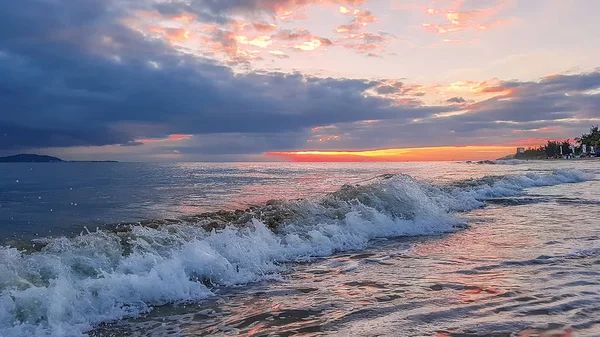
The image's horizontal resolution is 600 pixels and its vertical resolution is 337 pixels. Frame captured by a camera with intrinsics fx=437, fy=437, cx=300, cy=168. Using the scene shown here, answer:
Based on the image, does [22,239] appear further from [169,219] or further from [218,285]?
[218,285]

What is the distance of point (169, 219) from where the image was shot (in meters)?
14.6

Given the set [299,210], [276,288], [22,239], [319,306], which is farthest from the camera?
[299,210]

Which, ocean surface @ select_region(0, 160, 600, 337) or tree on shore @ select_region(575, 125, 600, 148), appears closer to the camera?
ocean surface @ select_region(0, 160, 600, 337)

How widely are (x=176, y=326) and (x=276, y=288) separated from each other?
7.13 ft

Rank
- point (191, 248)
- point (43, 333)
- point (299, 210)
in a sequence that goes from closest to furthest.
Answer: point (43, 333) → point (191, 248) → point (299, 210)

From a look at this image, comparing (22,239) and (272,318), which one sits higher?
(22,239)

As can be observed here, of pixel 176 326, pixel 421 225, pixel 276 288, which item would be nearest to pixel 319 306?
pixel 276 288

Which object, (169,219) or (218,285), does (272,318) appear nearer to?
(218,285)

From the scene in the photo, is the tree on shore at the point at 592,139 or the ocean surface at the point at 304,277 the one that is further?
the tree on shore at the point at 592,139

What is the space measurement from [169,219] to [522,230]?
1110cm

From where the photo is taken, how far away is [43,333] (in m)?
5.52

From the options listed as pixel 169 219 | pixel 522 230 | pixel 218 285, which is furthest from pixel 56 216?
pixel 522 230

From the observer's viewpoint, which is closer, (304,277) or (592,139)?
(304,277)

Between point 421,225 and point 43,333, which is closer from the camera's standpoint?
point 43,333
